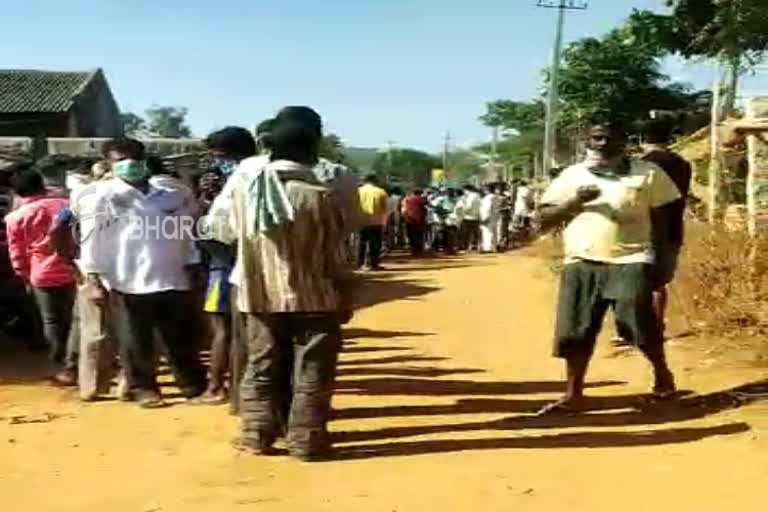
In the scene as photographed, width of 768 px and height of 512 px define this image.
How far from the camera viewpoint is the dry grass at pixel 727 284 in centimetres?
852

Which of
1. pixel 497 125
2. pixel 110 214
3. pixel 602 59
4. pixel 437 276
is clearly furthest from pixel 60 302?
pixel 497 125

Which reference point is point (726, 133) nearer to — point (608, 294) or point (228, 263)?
point (608, 294)

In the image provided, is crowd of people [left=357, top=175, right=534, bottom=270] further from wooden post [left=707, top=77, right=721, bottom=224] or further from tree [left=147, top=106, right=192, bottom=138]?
tree [left=147, top=106, right=192, bottom=138]

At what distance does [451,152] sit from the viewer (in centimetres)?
A: 8469

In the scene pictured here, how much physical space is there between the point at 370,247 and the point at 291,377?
13588mm

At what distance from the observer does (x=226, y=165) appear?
699 cm

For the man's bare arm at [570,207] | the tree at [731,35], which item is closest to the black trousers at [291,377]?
the man's bare arm at [570,207]

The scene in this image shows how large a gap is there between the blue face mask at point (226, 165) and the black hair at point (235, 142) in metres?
0.05

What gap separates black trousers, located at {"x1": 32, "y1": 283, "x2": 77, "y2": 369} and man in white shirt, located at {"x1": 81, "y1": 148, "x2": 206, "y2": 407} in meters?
1.42

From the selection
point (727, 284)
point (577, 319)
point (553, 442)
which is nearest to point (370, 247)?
point (727, 284)

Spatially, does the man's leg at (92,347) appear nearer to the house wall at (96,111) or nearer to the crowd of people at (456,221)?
the crowd of people at (456,221)

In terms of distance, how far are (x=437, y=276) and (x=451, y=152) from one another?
67.3 m

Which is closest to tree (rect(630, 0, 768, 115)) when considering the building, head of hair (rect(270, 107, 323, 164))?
head of hair (rect(270, 107, 323, 164))

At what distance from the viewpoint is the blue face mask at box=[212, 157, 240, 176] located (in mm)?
6891
